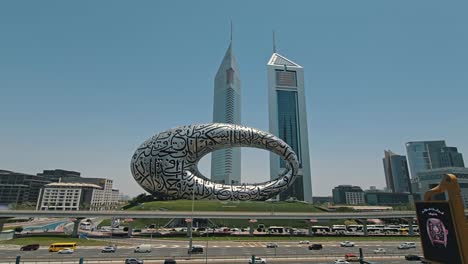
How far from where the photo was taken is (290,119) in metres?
179

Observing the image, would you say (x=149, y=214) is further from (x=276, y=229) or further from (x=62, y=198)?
(x=62, y=198)

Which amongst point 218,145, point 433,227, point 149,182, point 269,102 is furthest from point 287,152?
point 269,102

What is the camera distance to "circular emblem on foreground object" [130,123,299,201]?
60.3 meters

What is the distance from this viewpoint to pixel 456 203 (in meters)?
9.76

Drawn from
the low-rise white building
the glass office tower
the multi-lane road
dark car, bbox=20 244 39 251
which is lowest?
the multi-lane road

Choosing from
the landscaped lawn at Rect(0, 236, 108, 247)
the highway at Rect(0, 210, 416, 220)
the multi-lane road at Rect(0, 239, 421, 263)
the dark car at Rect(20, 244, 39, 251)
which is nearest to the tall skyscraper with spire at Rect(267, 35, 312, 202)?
the highway at Rect(0, 210, 416, 220)

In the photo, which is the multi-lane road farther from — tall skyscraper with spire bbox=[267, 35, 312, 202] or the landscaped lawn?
tall skyscraper with spire bbox=[267, 35, 312, 202]

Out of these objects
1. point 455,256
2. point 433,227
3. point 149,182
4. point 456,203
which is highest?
point 149,182

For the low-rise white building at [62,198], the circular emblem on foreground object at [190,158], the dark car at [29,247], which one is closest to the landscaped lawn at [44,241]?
the dark car at [29,247]

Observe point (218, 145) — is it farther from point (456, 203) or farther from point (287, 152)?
point (456, 203)

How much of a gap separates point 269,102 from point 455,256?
17866 cm

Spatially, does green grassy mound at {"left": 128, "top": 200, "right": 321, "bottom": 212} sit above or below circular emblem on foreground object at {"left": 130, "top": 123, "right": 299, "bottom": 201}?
below

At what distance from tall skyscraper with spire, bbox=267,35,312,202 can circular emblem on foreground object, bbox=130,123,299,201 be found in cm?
10592

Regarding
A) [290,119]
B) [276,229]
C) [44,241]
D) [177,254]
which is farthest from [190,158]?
[290,119]
